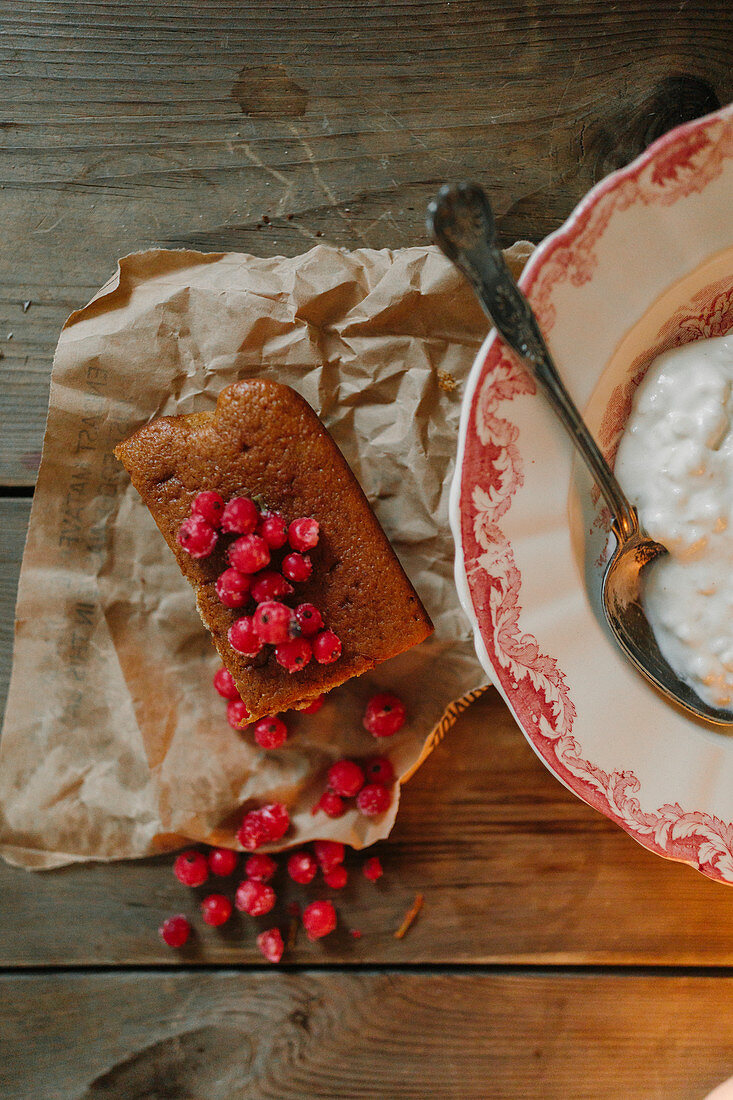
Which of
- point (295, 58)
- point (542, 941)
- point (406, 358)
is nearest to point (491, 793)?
point (542, 941)

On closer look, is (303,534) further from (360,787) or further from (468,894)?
(468,894)

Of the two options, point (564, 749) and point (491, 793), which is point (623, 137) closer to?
point (564, 749)

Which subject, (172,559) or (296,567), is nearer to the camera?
(296,567)

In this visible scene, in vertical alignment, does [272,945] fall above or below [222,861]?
below

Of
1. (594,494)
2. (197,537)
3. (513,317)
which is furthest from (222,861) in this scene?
(513,317)

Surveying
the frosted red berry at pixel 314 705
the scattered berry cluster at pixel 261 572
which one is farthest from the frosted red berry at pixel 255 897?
the scattered berry cluster at pixel 261 572

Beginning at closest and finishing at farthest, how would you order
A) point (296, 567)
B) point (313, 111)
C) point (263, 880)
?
1. point (296, 567)
2. point (313, 111)
3. point (263, 880)
